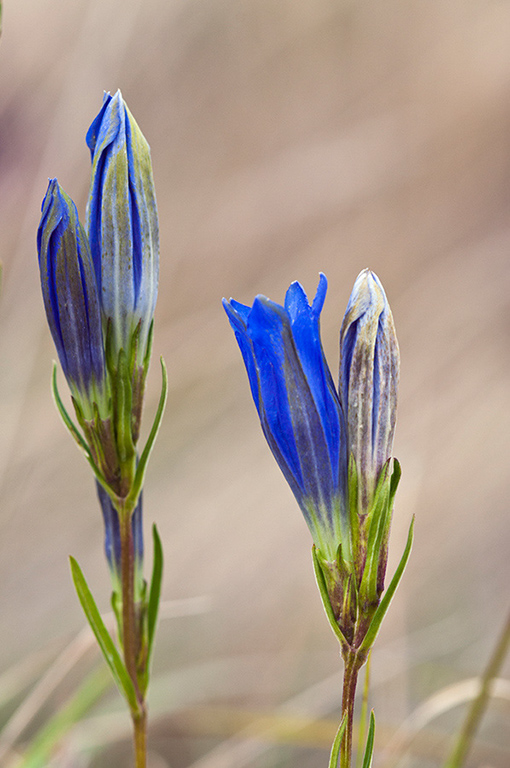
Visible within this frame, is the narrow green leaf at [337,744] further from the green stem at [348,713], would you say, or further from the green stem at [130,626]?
the green stem at [130,626]

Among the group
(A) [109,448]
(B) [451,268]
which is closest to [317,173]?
(B) [451,268]

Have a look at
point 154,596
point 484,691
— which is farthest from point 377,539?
point 484,691

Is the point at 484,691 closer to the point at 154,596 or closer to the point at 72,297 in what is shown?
the point at 154,596

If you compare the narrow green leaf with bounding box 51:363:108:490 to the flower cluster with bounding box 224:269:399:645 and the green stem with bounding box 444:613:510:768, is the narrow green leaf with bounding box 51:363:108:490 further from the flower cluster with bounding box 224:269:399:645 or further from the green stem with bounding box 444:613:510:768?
the green stem with bounding box 444:613:510:768

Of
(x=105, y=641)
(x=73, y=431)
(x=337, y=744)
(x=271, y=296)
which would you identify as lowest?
(x=337, y=744)

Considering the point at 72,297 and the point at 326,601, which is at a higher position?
the point at 72,297

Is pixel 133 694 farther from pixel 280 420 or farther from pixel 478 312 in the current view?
pixel 478 312

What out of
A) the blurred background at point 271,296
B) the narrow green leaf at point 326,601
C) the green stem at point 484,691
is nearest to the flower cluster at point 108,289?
the narrow green leaf at point 326,601
